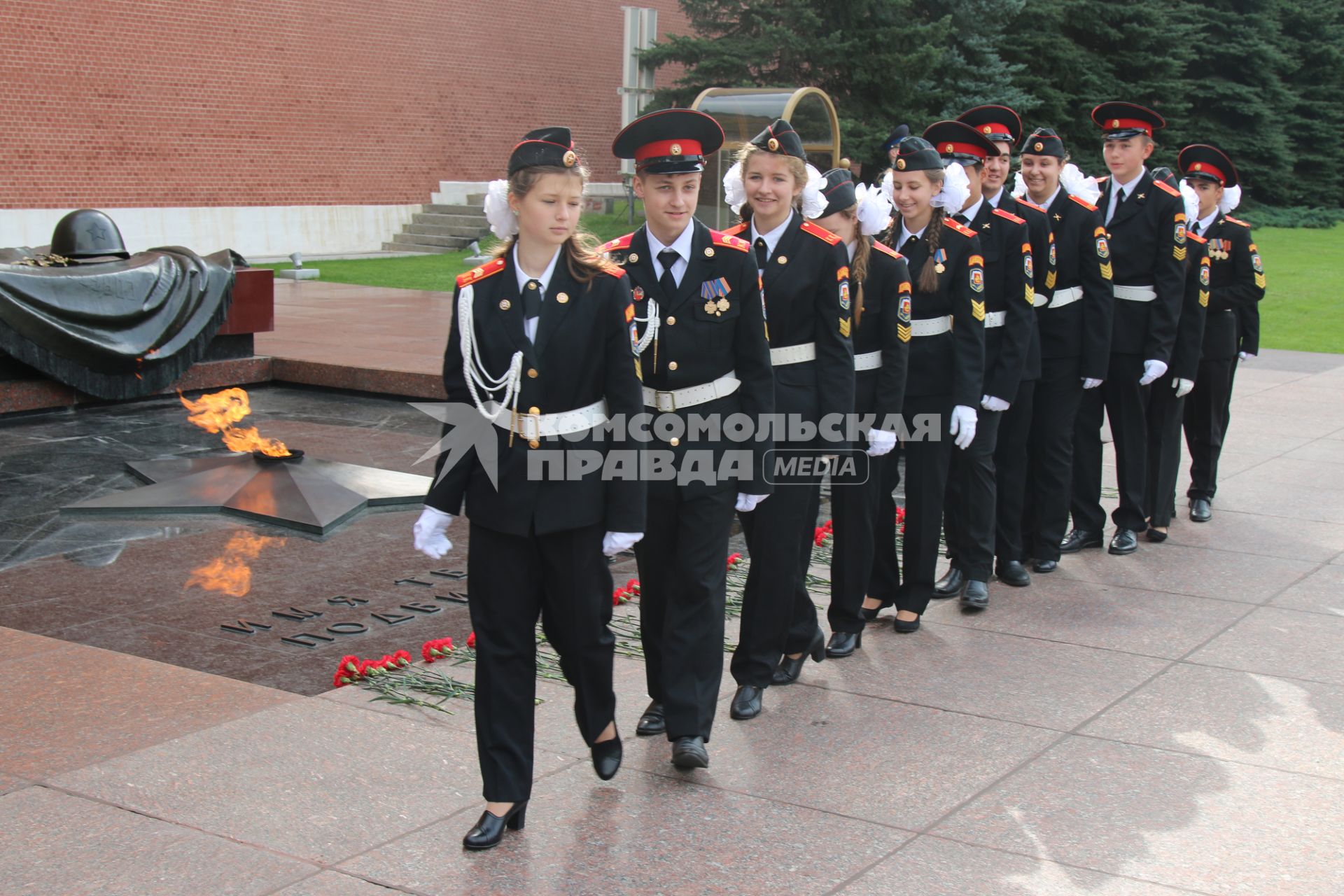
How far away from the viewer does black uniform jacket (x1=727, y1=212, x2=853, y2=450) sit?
168 inches

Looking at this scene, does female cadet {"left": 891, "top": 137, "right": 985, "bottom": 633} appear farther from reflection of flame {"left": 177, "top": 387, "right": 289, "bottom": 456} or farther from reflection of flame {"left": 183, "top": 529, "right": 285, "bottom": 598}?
reflection of flame {"left": 177, "top": 387, "right": 289, "bottom": 456}

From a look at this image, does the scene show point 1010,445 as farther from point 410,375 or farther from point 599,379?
point 410,375

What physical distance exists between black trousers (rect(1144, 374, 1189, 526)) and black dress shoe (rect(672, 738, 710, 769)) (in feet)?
12.1

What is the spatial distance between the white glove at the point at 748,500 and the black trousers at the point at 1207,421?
4.13 meters

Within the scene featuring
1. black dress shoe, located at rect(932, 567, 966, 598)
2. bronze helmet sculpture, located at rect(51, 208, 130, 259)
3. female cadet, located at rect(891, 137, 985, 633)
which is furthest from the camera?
bronze helmet sculpture, located at rect(51, 208, 130, 259)

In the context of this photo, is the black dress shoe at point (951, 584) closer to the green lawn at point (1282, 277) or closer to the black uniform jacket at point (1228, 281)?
the black uniform jacket at point (1228, 281)

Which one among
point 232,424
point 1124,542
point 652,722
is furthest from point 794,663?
point 232,424

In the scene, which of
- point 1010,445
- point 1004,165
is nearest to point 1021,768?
point 1010,445

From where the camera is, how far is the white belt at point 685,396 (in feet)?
12.8

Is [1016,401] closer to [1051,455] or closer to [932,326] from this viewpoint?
[1051,455]

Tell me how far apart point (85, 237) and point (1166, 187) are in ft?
25.8

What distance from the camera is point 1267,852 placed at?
10.9ft

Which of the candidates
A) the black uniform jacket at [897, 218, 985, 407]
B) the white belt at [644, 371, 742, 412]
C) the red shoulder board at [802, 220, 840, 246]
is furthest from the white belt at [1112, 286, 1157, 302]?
the white belt at [644, 371, 742, 412]

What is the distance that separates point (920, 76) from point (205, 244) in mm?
11790
